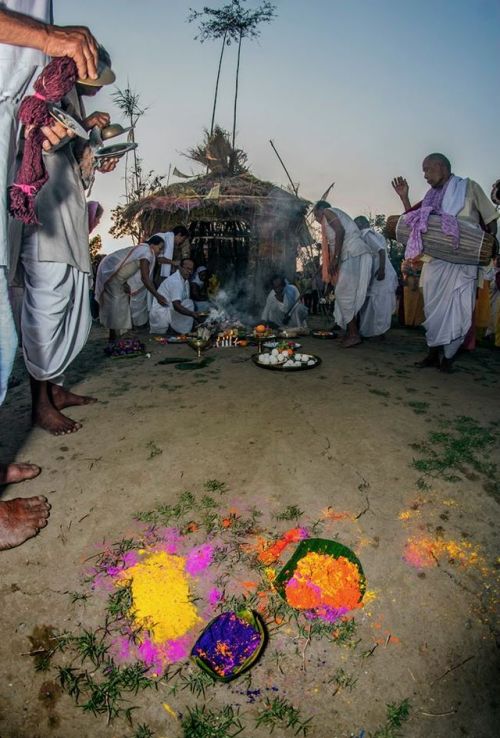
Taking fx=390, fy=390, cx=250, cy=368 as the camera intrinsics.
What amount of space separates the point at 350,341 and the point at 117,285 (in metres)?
4.00

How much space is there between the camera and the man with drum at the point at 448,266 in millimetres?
4223

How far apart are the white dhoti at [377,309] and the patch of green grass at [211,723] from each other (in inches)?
240

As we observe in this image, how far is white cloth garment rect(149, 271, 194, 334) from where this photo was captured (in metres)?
7.21

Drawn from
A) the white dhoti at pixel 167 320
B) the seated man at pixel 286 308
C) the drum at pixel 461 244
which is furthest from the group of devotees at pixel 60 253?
the white dhoti at pixel 167 320

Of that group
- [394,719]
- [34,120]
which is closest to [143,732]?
[394,719]

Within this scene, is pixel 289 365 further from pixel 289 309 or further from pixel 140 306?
pixel 140 306

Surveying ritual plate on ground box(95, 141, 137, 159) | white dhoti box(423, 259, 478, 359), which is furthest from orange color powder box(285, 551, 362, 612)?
white dhoti box(423, 259, 478, 359)

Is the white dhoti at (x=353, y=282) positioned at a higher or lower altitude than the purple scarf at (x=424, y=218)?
lower

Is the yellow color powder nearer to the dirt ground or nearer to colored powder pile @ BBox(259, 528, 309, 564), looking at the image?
the dirt ground

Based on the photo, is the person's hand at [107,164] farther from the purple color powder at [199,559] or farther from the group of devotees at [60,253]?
the purple color powder at [199,559]

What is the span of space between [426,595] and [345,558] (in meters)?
0.32

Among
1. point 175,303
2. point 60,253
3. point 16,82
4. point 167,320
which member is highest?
point 16,82

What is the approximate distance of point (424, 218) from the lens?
4.34 meters

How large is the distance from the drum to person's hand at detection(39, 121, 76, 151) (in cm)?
373
